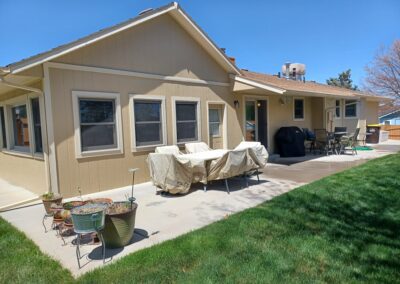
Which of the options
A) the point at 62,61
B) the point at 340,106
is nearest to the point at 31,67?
the point at 62,61

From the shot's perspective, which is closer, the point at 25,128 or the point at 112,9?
the point at 25,128

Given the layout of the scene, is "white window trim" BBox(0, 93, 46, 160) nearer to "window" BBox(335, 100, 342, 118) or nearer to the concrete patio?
the concrete patio

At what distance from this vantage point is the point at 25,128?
7312 millimetres

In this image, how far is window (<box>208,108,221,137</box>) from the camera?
9.28 m

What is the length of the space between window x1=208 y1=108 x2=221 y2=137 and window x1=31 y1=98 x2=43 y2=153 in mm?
4883

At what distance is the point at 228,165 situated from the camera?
5.93 m

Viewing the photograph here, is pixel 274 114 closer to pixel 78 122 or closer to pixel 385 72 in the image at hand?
pixel 78 122

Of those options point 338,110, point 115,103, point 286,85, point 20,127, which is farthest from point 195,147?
point 338,110

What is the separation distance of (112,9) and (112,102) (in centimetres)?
442

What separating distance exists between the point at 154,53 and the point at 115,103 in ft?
6.07

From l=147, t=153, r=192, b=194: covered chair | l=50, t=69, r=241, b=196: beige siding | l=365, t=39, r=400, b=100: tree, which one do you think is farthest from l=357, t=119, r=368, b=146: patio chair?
l=365, t=39, r=400, b=100: tree

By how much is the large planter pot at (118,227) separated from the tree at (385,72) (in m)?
35.8

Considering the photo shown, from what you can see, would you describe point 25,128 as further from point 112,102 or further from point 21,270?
point 21,270

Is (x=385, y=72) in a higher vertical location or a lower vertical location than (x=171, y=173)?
higher
